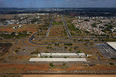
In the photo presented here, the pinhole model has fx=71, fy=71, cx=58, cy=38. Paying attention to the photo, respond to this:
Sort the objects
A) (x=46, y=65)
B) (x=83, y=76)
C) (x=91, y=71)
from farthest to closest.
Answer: (x=46, y=65) < (x=91, y=71) < (x=83, y=76)

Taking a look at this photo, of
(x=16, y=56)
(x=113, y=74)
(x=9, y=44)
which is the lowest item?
(x=113, y=74)

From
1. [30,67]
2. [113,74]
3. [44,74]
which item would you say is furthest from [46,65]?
[113,74]

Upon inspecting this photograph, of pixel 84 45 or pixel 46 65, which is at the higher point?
pixel 84 45

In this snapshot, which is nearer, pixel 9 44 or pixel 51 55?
pixel 51 55

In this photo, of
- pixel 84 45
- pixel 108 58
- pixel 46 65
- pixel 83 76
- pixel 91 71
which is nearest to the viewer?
pixel 83 76

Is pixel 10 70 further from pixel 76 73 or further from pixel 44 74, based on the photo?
pixel 76 73

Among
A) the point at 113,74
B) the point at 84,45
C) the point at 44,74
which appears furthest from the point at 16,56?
the point at 113,74
